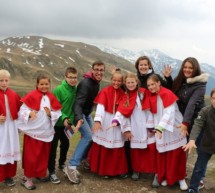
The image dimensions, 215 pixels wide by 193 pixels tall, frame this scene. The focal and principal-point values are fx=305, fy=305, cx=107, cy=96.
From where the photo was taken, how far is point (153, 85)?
750cm

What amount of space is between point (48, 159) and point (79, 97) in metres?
1.85

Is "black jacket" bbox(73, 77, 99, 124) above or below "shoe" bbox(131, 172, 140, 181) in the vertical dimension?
above

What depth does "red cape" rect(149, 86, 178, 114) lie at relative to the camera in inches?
294

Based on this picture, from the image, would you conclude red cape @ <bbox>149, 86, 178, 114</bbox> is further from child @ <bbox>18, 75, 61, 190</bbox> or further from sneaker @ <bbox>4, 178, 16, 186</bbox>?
sneaker @ <bbox>4, 178, 16, 186</bbox>

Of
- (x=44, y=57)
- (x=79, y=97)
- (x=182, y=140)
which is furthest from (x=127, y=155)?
(x=44, y=57)

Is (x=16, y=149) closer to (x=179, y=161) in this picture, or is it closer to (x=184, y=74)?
(x=179, y=161)

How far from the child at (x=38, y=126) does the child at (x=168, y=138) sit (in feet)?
8.05

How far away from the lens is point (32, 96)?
752cm

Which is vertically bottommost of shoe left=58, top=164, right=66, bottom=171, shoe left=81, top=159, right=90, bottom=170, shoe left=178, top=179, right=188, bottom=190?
shoe left=58, top=164, right=66, bottom=171

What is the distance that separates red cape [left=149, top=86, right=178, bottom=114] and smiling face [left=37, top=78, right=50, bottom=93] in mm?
2608

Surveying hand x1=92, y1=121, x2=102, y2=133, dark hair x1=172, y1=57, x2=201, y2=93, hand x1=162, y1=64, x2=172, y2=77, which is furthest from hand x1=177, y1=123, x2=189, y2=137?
hand x1=92, y1=121, x2=102, y2=133

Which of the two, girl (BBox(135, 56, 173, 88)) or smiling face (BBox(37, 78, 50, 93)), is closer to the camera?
smiling face (BBox(37, 78, 50, 93))

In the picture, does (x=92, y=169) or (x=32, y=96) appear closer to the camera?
(x=32, y=96)

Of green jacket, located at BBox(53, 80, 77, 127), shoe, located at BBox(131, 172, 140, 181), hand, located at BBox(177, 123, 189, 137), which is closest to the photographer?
hand, located at BBox(177, 123, 189, 137)
